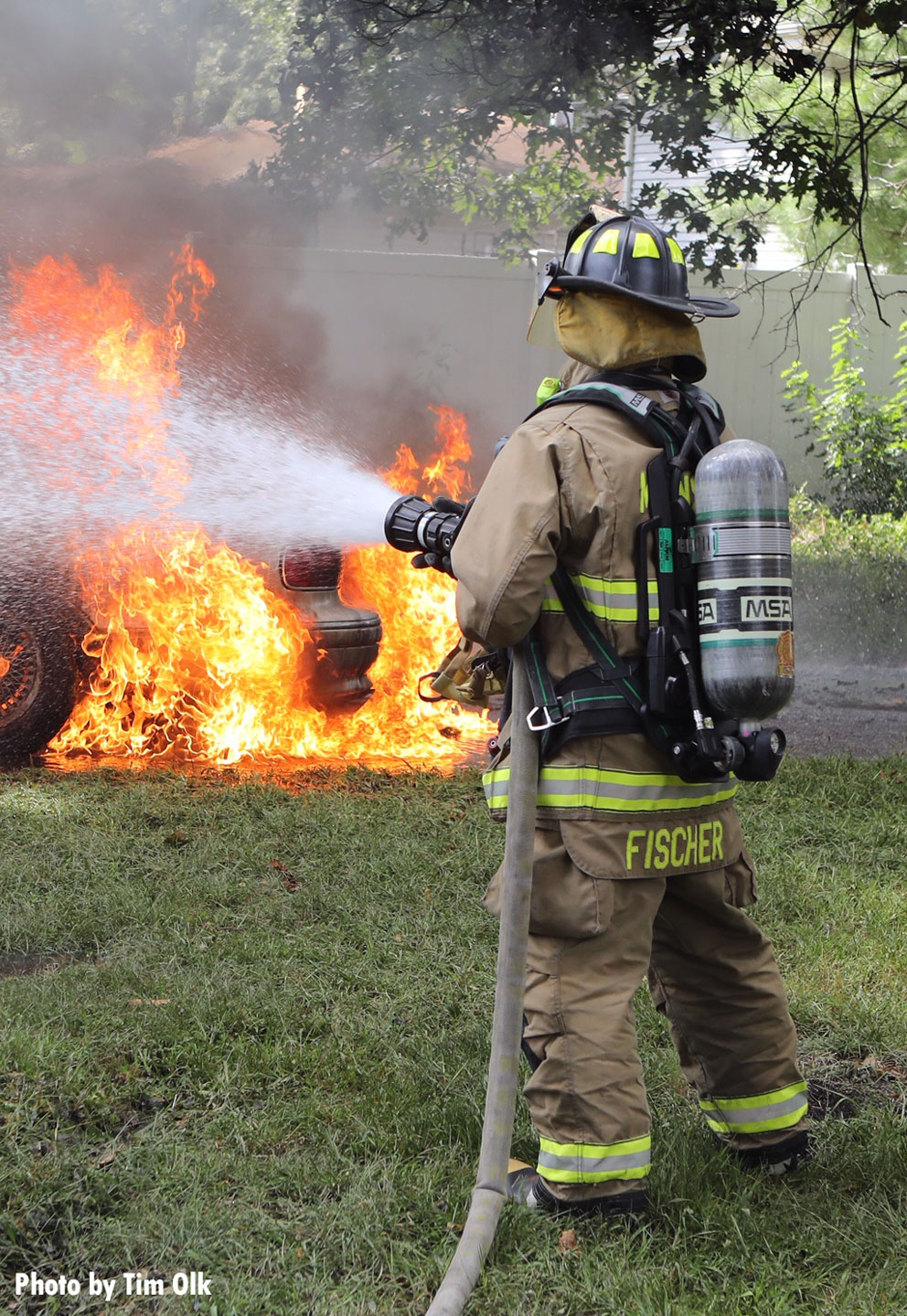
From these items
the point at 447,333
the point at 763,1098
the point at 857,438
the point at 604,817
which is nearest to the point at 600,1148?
the point at 763,1098

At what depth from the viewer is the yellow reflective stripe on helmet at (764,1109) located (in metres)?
2.85

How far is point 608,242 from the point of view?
8.87 ft

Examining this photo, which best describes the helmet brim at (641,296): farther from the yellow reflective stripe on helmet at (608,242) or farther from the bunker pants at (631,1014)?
the bunker pants at (631,1014)

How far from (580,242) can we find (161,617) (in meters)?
4.08

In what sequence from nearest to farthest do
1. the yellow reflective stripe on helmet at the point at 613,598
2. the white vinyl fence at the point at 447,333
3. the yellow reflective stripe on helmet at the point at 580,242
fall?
1. the yellow reflective stripe on helmet at the point at 613,598
2. the yellow reflective stripe on helmet at the point at 580,242
3. the white vinyl fence at the point at 447,333

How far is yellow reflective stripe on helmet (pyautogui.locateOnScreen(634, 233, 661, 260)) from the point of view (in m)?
2.69

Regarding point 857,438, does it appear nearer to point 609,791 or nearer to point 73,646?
point 73,646

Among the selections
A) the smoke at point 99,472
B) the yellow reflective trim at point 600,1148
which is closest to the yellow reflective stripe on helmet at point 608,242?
the yellow reflective trim at point 600,1148

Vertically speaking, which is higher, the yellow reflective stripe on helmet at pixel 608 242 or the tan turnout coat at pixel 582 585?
the yellow reflective stripe on helmet at pixel 608 242

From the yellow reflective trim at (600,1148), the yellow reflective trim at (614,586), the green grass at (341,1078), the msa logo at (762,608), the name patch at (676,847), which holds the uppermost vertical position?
the yellow reflective trim at (614,586)

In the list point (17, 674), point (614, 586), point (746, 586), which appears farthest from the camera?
point (17, 674)

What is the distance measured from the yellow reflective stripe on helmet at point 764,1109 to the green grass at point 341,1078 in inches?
3.7

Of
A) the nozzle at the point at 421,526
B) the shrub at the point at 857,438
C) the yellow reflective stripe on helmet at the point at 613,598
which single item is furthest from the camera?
the shrub at the point at 857,438

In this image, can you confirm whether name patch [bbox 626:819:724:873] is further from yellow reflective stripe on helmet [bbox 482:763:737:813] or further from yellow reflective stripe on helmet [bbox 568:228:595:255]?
yellow reflective stripe on helmet [bbox 568:228:595:255]
